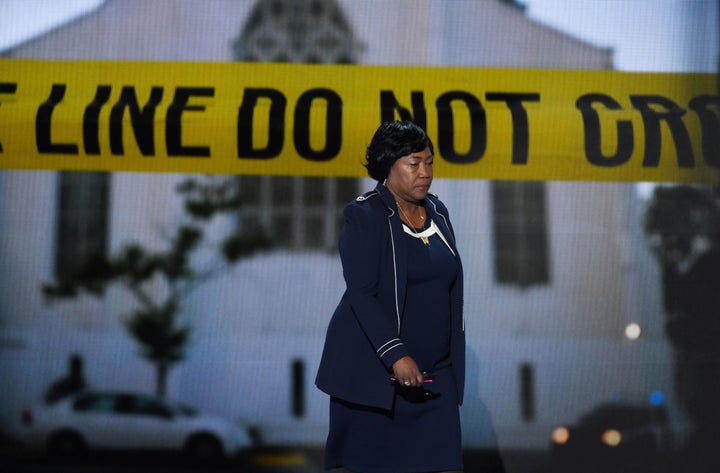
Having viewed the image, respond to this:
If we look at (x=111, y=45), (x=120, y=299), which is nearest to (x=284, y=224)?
(x=120, y=299)

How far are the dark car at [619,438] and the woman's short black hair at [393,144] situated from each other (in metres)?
2.47

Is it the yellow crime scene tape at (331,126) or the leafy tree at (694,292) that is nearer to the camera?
the yellow crime scene tape at (331,126)

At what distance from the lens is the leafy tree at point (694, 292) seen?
424cm

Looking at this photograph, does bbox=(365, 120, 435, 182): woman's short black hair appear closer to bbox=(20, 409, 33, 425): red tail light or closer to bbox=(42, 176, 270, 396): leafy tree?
bbox=(42, 176, 270, 396): leafy tree

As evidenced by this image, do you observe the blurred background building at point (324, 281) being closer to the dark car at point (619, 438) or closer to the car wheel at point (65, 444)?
the dark car at point (619, 438)

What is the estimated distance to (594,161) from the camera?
3.82 meters

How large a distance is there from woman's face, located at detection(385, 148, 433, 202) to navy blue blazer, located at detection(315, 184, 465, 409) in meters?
0.08

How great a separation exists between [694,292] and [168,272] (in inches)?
133

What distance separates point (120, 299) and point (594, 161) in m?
2.92

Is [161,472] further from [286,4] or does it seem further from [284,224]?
[286,4]

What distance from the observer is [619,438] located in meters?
4.27

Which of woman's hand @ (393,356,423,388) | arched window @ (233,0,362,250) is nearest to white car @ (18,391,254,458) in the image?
arched window @ (233,0,362,250)

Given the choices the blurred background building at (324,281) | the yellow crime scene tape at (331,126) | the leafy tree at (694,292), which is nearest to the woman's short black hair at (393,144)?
the yellow crime scene tape at (331,126)

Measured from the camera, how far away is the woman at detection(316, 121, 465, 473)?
2193mm
